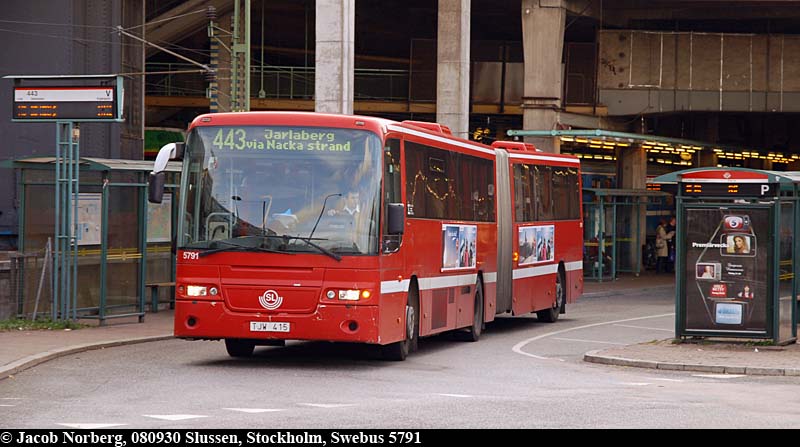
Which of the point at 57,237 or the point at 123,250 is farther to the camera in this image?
the point at 123,250

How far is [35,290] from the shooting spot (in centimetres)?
2373

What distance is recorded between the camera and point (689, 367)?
18.3 meters

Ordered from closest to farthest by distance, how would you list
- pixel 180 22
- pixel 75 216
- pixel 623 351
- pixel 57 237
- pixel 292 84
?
pixel 623 351, pixel 57 237, pixel 75 216, pixel 180 22, pixel 292 84

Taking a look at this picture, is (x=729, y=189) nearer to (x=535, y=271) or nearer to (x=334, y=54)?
(x=535, y=271)

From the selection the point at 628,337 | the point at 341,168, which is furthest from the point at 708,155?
the point at 341,168

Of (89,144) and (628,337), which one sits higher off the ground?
(89,144)

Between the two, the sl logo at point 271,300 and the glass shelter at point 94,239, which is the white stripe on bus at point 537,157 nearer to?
the glass shelter at point 94,239

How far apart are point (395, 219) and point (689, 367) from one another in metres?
4.24

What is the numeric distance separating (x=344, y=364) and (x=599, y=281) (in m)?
27.0

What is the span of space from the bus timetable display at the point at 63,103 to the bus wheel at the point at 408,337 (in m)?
6.01

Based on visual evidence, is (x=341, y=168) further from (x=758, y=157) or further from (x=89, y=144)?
(x=758, y=157)

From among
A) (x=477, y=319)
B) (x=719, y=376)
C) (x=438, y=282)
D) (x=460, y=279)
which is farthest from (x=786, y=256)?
(x=438, y=282)

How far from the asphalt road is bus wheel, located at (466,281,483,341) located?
653 millimetres

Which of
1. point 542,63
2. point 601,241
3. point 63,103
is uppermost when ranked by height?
point 542,63
